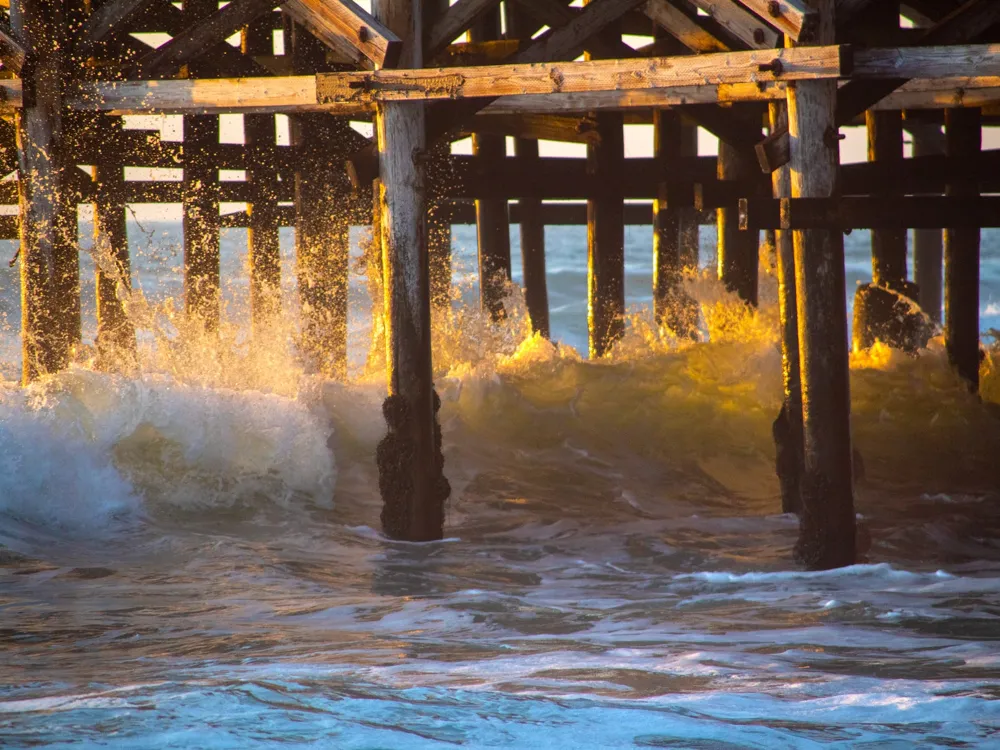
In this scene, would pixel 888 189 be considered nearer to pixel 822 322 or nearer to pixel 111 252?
pixel 822 322

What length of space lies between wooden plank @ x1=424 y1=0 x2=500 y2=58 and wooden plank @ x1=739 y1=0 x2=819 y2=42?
1545 millimetres

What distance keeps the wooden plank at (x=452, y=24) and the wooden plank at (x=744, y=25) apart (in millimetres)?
1268

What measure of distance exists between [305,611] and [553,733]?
2235mm

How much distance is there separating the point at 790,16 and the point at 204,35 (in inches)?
146

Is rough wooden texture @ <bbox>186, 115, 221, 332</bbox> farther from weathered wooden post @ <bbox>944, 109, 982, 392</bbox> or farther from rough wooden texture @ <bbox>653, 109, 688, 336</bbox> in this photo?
weathered wooden post @ <bbox>944, 109, 982, 392</bbox>

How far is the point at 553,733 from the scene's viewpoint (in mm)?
4566

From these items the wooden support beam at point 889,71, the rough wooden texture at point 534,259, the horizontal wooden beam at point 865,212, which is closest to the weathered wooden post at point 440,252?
the rough wooden texture at point 534,259

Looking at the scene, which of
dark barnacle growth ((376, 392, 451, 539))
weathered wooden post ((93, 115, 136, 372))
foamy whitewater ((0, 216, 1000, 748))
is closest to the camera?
foamy whitewater ((0, 216, 1000, 748))

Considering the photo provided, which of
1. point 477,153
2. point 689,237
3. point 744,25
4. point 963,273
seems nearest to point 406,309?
point 744,25

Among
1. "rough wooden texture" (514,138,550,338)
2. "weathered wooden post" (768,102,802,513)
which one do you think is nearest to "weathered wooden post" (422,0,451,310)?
"rough wooden texture" (514,138,550,338)

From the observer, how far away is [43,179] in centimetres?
836

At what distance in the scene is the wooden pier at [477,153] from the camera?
7.09 meters

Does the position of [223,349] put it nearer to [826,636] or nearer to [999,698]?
[826,636]

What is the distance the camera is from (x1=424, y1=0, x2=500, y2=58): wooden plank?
7.61 metres
